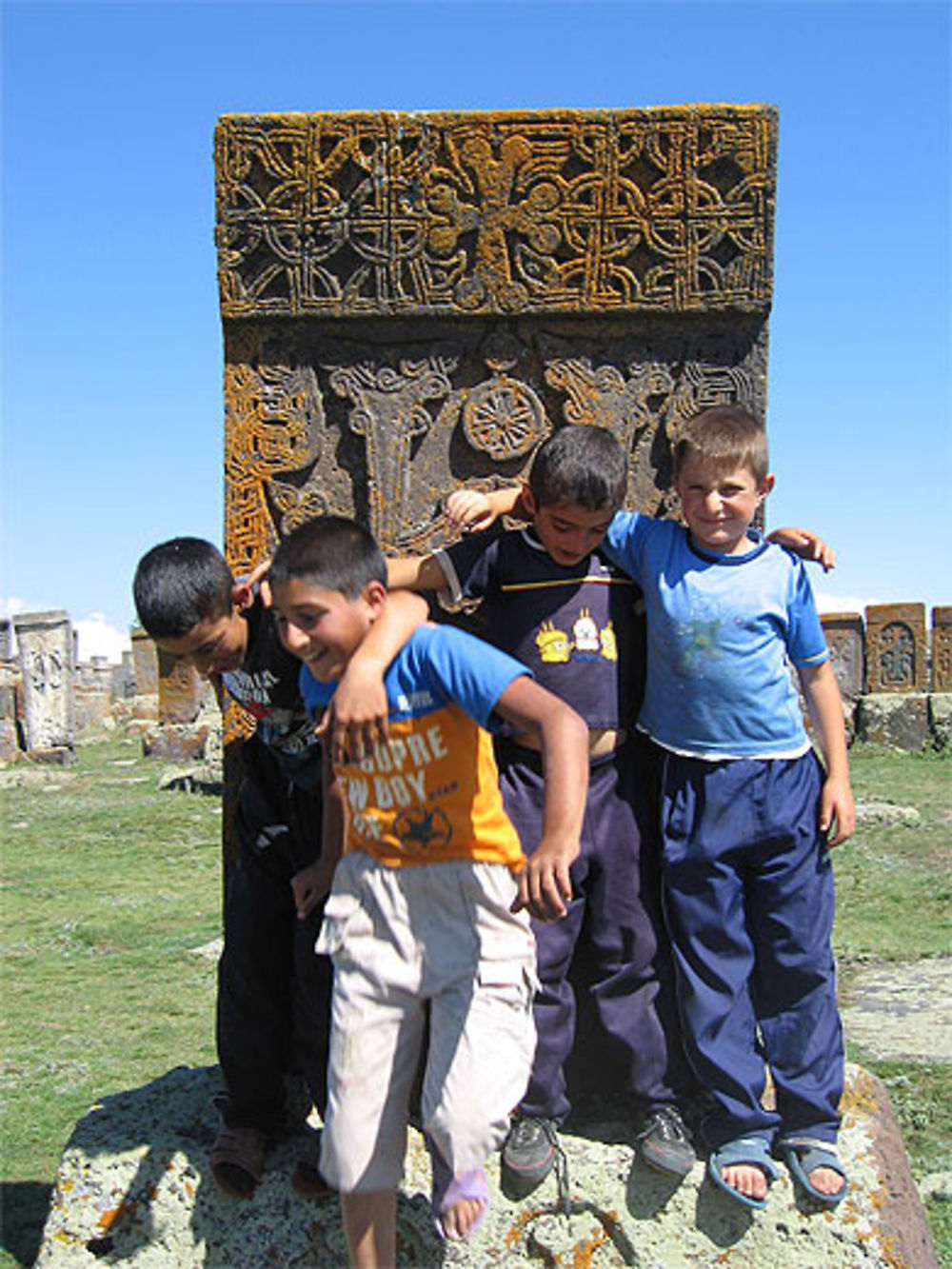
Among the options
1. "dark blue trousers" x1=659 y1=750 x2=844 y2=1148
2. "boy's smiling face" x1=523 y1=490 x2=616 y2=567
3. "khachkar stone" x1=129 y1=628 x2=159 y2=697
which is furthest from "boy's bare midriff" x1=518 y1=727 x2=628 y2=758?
"khachkar stone" x1=129 y1=628 x2=159 y2=697

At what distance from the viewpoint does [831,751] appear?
2.66m

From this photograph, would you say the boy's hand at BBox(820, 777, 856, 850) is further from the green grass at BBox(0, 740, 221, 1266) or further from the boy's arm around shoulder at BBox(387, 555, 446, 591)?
the green grass at BBox(0, 740, 221, 1266)

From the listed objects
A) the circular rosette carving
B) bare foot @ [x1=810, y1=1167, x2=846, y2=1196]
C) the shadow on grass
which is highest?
the circular rosette carving

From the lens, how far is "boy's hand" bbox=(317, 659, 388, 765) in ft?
7.13

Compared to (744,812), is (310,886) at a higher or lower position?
lower

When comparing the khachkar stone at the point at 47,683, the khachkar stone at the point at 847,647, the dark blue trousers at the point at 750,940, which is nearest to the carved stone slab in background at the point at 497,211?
the dark blue trousers at the point at 750,940

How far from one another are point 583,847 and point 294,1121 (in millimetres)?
905

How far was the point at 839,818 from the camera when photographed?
2.67m

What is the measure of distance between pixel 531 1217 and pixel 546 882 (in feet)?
3.06

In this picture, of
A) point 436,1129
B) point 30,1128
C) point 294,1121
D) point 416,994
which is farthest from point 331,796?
point 30,1128

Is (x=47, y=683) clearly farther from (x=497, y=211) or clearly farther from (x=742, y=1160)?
(x=742, y=1160)

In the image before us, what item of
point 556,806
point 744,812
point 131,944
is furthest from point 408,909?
point 131,944

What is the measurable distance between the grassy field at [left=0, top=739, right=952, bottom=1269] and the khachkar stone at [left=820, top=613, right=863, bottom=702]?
3.69 meters

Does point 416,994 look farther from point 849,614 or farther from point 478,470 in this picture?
point 849,614
